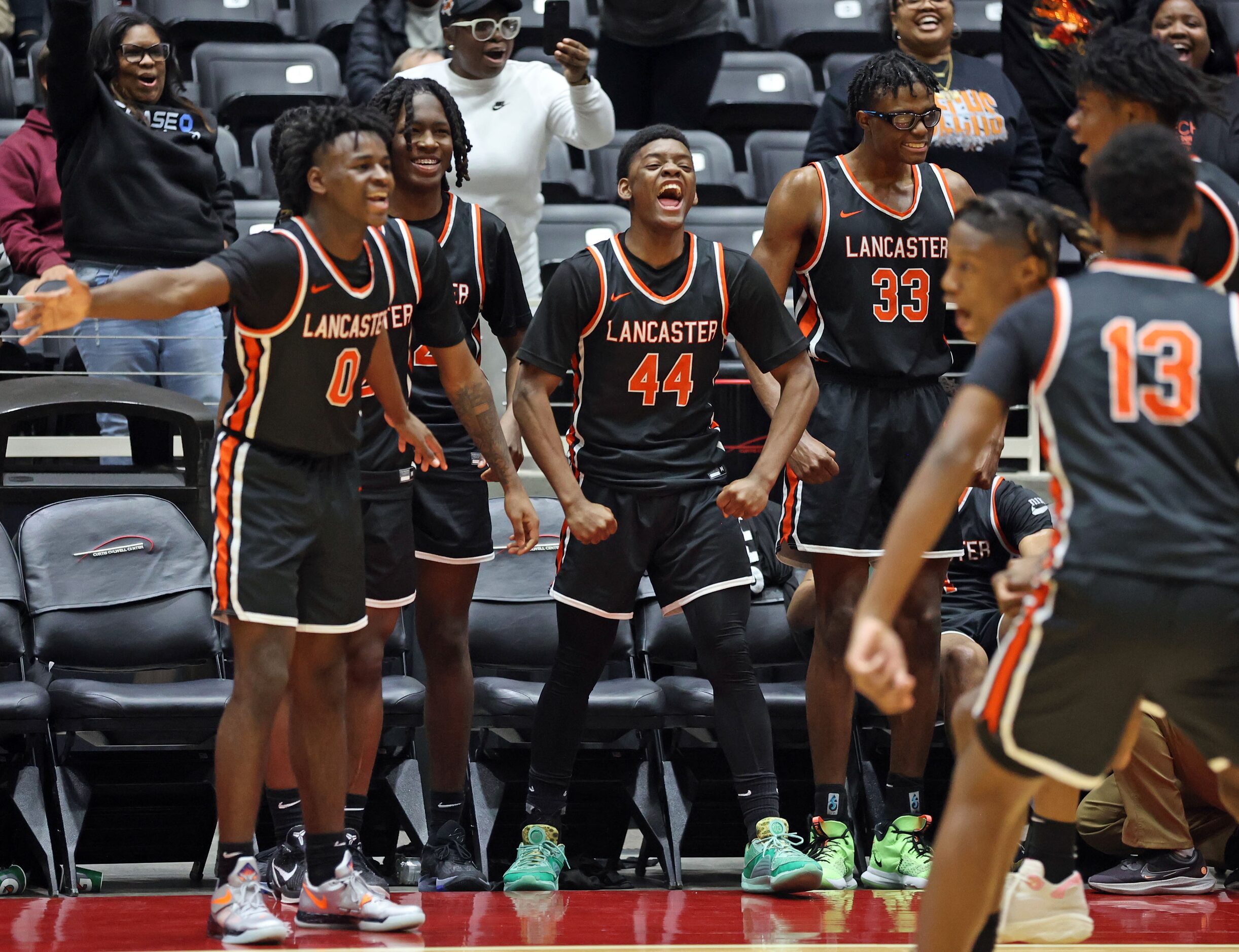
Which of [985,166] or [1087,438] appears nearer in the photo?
[1087,438]

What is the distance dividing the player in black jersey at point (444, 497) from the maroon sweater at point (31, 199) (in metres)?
1.79

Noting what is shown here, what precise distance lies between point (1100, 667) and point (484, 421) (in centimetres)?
218

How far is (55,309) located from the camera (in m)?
3.43

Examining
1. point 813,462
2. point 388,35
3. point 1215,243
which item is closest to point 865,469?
point 813,462

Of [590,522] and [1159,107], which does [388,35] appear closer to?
[590,522]

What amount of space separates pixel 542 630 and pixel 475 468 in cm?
90

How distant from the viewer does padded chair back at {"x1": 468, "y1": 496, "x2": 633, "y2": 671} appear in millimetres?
5648

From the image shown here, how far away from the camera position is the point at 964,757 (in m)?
2.98

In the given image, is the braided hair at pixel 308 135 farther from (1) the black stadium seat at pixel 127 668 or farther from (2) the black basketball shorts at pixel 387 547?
(1) the black stadium seat at pixel 127 668

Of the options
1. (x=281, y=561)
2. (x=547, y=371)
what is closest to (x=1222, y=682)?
(x=281, y=561)

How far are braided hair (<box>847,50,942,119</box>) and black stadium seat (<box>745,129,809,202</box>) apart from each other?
3575 millimetres

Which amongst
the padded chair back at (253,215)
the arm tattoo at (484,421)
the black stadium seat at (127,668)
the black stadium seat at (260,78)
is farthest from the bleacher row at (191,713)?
the black stadium seat at (260,78)

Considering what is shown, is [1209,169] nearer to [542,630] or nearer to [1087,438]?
[1087,438]

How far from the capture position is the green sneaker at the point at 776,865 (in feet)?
14.8
